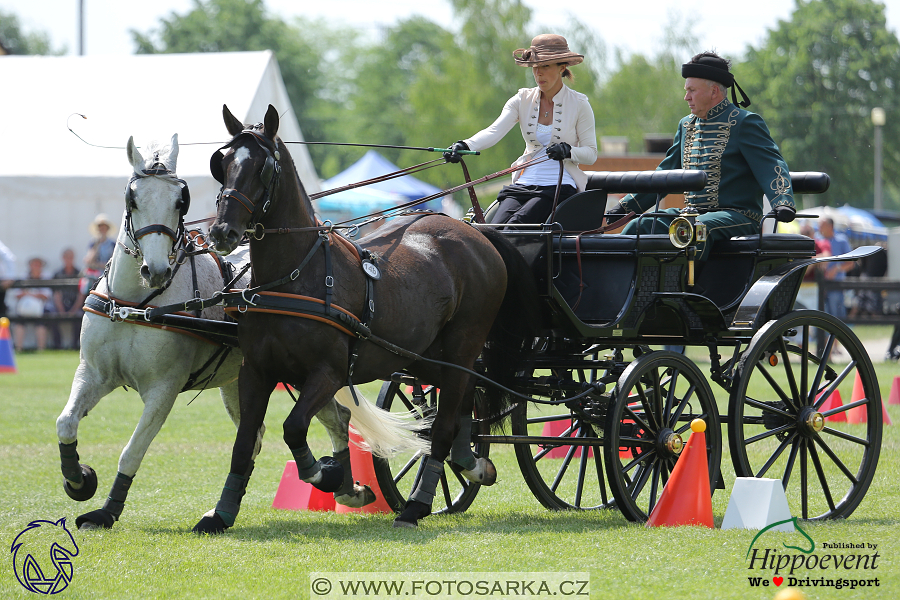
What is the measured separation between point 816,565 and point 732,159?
105 inches

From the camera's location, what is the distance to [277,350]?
492cm

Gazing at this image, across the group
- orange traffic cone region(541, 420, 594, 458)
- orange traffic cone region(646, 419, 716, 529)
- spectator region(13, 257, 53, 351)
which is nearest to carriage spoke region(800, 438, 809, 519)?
orange traffic cone region(646, 419, 716, 529)

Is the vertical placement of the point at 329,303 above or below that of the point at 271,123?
below

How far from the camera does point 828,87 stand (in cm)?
3484

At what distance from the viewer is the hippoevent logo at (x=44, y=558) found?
4207mm

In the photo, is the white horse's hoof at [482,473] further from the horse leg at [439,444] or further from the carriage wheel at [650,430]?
the carriage wheel at [650,430]

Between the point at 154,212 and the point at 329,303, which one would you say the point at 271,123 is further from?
the point at 329,303

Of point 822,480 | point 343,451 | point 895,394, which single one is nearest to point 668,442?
point 822,480

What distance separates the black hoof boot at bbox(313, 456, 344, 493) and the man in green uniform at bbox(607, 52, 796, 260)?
7.28 feet

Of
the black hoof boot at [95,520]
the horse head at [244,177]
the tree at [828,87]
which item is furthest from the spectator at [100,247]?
the tree at [828,87]

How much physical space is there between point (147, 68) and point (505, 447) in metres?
11.7

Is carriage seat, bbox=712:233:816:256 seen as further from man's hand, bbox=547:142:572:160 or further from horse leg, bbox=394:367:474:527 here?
horse leg, bbox=394:367:474:527

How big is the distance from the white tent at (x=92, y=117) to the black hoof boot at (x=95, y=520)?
11378mm

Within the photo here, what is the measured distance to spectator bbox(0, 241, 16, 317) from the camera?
17.2m
